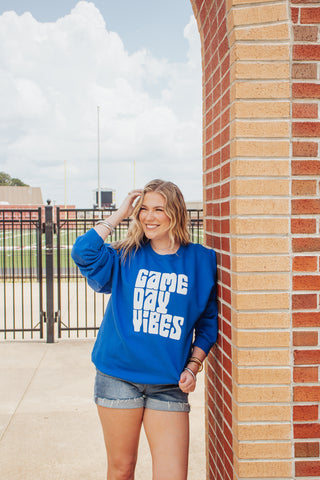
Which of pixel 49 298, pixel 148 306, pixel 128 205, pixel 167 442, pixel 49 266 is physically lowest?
pixel 49 298

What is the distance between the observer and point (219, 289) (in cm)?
231

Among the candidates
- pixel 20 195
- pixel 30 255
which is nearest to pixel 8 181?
pixel 20 195

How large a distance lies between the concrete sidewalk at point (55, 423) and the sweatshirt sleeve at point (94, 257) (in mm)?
1744

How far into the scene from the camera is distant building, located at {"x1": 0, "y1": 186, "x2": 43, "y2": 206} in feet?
248

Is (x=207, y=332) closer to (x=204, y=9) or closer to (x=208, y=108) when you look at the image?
(x=208, y=108)

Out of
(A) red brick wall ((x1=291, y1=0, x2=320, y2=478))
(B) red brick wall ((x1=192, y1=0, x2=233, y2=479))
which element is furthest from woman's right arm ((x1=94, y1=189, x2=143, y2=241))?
(A) red brick wall ((x1=291, y1=0, x2=320, y2=478))

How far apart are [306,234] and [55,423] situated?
118 inches

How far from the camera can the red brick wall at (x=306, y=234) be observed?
1.96 meters

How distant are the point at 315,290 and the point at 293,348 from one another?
27 cm

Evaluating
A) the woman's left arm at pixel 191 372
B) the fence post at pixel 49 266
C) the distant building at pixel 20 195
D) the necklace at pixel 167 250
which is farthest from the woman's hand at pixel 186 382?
the distant building at pixel 20 195

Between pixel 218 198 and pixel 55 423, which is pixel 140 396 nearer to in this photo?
pixel 218 198

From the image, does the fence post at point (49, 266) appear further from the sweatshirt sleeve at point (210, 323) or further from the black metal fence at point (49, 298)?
the sweatshirt sleeve at point (210, 323)

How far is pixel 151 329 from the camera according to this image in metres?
2.08

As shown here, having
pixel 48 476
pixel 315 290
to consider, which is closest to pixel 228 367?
pixel 315 290
